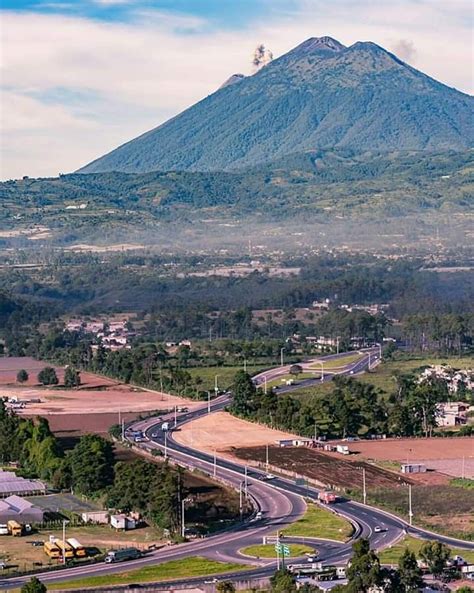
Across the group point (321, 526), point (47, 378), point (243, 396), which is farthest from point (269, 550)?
point (47, 378)

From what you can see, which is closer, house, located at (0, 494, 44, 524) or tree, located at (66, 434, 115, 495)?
house, located at (0, 494, 44, 524)

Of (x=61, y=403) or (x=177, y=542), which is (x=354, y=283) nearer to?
(x=61, y=403)

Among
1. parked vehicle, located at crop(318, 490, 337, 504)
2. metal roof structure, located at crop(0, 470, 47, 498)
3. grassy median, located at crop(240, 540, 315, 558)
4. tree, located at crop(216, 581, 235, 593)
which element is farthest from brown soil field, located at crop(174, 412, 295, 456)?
tree, located at crop(216, 581, 235, 593)

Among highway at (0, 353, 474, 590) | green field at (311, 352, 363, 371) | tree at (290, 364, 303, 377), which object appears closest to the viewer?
highway at (0, 353, 474, 590)

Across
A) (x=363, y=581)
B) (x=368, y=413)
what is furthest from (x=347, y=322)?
(x=363, y=581)

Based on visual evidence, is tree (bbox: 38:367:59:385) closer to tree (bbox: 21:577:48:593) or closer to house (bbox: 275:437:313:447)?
house (bbox: 275:437:313:447)

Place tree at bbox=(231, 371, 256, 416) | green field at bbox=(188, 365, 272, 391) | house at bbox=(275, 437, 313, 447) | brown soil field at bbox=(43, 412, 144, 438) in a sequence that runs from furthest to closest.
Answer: green field at bbox=(188, 365, 272, 391) → tree at bbox=(231, 371, 256, 416) → brown soil field at bbox=(43, 412, 144, 438) → house at bbox=(275, 437, 313, 447)

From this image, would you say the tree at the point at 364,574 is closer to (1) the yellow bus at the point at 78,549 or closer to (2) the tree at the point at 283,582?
(2) the tree at the point at 283,582
